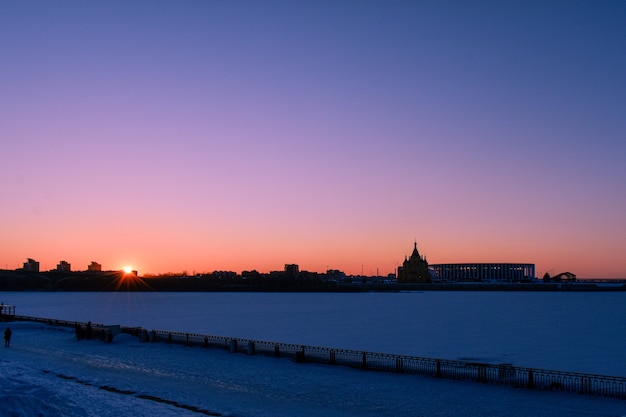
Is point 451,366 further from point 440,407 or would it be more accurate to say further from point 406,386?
point 440,407

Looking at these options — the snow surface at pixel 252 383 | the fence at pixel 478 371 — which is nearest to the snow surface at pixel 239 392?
the snow surface at pixel 252 383

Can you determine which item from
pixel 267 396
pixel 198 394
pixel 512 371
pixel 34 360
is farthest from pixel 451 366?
pixel 34 360

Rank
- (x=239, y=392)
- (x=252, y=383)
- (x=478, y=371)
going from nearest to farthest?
(x=239, y=392), (x=252, y=383), (x=478, y=371)

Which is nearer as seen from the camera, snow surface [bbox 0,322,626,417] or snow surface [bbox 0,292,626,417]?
snow surface [bbox 0,322,626,417]

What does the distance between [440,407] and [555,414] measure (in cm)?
428

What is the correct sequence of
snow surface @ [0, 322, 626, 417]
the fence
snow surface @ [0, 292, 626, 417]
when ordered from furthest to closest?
1. the fence
2. snow surface @ [0, 292, 626, 417]
3. snow surface @ [0, 322, 626, 417]

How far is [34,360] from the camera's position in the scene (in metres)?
34.8

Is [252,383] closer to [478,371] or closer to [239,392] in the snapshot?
[239,392]

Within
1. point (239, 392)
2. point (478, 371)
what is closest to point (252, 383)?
point (239, 392)

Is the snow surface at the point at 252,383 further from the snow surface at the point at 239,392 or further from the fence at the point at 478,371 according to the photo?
the fence at the point at 478,371

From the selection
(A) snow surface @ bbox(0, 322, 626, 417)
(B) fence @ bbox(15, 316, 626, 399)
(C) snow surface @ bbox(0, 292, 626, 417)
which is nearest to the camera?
(A) snow surface @ bbox(0, 322, 626, 417)

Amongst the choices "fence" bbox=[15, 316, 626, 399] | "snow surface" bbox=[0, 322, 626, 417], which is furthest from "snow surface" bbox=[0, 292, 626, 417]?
"fence" bbox=[15, 316, 626, 399]

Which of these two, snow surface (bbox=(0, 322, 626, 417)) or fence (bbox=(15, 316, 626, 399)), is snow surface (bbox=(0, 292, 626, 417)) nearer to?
snow surface (bbox=(0, 322, 626, 417))

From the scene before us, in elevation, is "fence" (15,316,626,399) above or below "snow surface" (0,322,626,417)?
above
